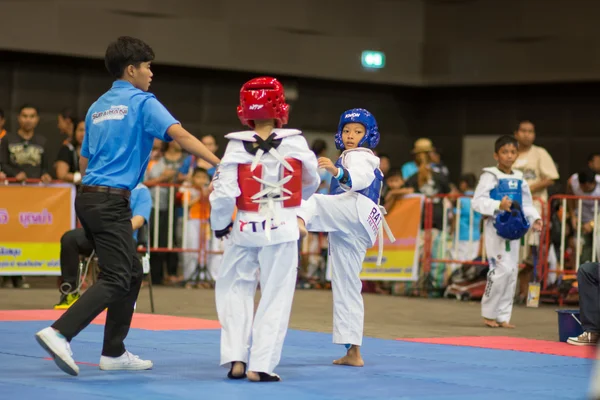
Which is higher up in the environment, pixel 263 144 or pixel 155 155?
pixel 155 155

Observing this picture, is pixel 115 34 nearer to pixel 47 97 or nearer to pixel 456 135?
pixel 47 97

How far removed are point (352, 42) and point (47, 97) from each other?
533cm

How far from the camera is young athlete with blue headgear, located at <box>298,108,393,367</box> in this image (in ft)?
21.1

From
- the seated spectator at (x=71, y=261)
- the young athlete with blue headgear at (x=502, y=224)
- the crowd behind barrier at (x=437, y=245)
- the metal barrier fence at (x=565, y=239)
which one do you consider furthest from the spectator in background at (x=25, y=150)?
the metal barrier fence at (x=565, y=239)

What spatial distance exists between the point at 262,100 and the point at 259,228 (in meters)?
0.70

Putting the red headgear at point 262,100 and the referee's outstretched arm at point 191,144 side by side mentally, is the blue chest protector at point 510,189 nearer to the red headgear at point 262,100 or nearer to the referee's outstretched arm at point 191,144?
the red headgear at point 262,100

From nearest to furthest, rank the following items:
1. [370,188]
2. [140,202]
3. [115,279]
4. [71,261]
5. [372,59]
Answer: [115,279] → [370,188] → [140,202] → [71,261] → [372,59]

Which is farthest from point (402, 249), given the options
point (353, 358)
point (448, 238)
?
point (353, 358)

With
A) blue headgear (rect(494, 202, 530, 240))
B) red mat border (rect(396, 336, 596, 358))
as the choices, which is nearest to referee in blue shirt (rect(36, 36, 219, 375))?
red mat border (rect(396, 336, 596, 358))

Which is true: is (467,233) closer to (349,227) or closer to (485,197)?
(485,197)

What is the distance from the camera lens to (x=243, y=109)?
5785 millimetres

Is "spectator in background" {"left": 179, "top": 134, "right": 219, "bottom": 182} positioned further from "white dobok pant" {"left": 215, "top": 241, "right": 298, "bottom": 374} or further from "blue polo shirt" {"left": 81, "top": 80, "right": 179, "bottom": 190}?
"white dobok pant" {"left": 215, "top": 241, "right": 298, "bottom": 374}

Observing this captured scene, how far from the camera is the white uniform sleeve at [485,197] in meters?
9.49

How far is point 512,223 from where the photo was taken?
30.5 feet
